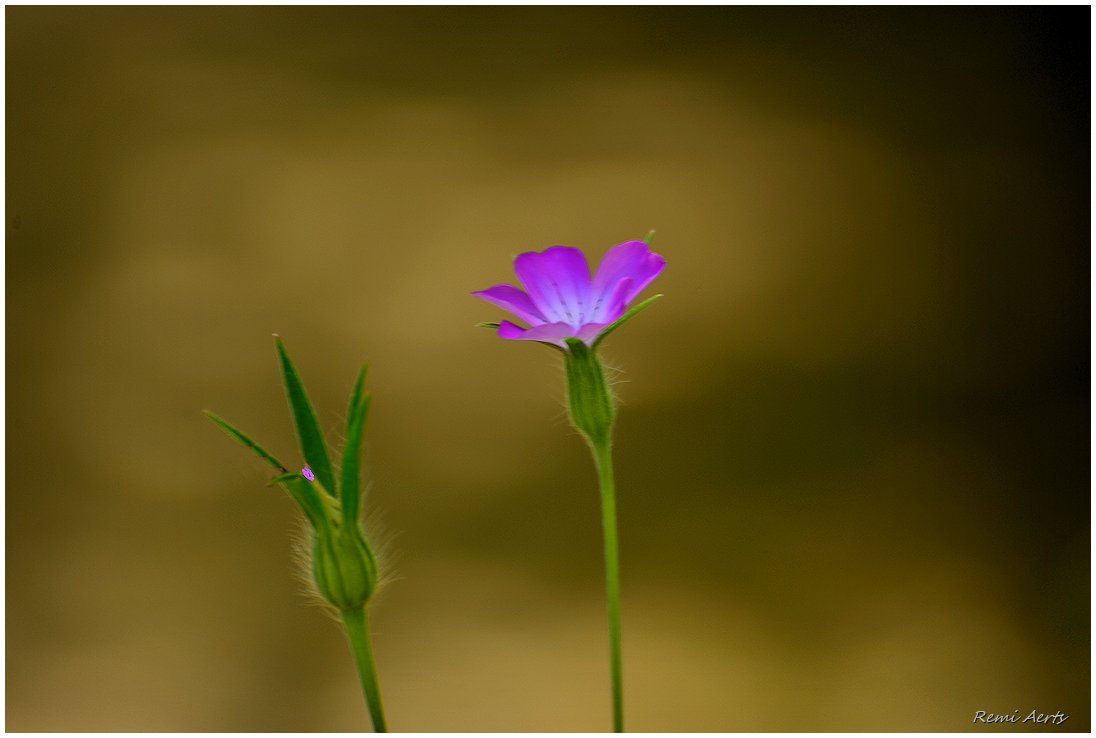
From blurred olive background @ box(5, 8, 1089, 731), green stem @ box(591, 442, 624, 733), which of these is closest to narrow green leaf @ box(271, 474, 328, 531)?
green stem @ box(591, 442, 624, 733)

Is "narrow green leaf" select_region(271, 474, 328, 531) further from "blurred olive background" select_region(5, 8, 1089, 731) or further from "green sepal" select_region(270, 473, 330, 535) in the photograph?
"blurred olive background" select_region(5, 8, 1089, 731)

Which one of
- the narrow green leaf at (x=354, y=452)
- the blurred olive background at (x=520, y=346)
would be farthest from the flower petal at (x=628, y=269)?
the blurred olive background at (x=520, y=346)

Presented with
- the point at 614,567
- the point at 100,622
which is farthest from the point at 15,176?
the point at 614,567

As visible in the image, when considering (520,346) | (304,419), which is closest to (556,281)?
(304,419)

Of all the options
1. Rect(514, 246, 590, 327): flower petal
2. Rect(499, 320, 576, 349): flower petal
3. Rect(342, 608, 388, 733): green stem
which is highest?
Rect(514, 246, 590, 327): flower petal

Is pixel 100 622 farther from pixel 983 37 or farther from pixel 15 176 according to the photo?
pixel 983 37

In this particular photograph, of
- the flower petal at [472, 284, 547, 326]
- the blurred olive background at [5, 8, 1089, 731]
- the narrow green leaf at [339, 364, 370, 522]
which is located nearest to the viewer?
the narrow green leaf at [339, 364, 370, 522]

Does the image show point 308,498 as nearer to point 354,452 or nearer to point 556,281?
point 354,452
